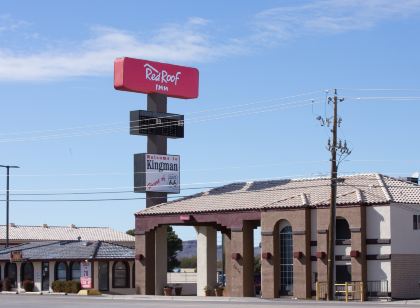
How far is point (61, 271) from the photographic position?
78.8 meters

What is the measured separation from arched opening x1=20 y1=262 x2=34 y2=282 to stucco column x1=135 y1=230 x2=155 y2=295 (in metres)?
12.4

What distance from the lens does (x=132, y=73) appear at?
Result: 7962 cm

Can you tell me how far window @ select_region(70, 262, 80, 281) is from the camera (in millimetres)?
77850

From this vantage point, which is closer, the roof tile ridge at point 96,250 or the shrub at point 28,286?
the roof tile ridge at point 96,250

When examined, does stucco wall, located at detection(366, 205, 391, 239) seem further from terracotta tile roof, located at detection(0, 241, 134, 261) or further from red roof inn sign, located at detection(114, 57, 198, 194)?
terracotta tile roof, located at detection(0, 241, 134, 261)

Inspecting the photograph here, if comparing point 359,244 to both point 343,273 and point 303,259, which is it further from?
point 303,259

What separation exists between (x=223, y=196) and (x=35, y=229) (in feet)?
226

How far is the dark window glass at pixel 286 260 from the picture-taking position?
63062 millimetres

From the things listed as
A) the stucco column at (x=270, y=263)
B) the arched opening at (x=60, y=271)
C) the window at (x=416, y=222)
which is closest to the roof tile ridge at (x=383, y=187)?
the window at (x=416, y=222)

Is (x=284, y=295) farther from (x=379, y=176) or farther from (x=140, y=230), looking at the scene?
(x=140, y=230)

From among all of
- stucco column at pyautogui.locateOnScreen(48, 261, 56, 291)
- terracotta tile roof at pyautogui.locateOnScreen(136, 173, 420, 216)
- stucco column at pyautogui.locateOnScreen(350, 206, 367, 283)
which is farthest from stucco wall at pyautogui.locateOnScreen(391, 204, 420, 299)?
stucco column at pyautogui.locateOnScreen(48, 261, 56, 291)

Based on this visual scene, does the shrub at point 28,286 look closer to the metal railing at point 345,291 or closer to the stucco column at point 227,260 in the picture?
the stucco column at point 227,260

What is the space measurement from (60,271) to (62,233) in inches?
2191

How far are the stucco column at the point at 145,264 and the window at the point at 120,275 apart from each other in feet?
13.6
